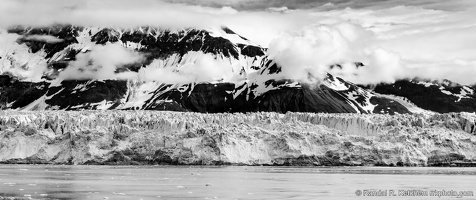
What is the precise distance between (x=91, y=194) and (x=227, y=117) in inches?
2180

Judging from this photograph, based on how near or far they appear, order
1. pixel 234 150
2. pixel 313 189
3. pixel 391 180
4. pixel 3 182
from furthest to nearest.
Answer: pixel 234 150 → pixel 391 180 → pixel 3 182 → pixel 313 189

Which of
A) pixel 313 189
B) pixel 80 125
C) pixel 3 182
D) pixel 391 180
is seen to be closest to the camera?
pixel 313 189

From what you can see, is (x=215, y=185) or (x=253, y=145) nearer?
(x=215, y=185)

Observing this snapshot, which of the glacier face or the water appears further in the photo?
the glacier face

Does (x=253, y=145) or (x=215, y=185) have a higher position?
(x=215, y=185)

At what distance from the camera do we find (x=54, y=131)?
3031 inches

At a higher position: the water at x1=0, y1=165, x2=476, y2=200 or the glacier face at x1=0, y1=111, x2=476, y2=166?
the water at x1=0, y1=165, x2=476, y2=200

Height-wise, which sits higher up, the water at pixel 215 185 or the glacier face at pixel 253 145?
the water at pixel 215 185

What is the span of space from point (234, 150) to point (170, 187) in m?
24.2

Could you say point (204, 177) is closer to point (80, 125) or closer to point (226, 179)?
point (226, 179)

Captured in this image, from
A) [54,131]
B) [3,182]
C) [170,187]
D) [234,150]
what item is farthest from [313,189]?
[54,131]

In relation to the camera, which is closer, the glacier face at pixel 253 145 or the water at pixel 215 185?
the water at pixel 215 185

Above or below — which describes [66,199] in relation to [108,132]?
above

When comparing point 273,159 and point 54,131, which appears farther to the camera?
point 54,131
